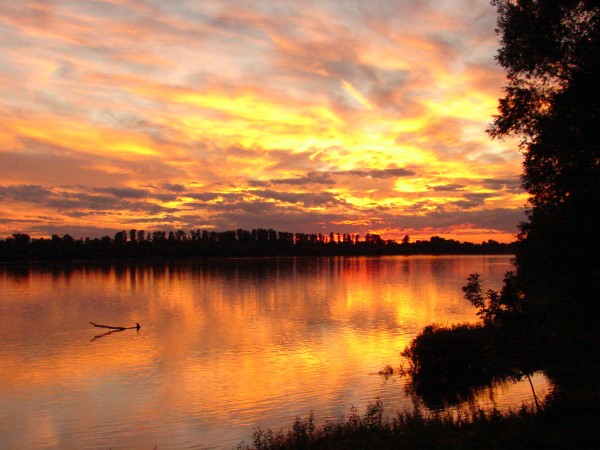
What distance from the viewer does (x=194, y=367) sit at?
4084cm

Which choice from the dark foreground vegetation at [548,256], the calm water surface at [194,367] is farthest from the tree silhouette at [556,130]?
the calm water surface at [194,367]

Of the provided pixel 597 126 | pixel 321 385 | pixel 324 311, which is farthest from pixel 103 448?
pixel 324 311

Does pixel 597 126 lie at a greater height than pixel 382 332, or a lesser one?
greater

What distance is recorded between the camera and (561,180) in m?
18.4

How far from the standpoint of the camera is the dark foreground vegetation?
16906 mm

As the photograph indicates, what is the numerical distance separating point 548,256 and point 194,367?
3022 cm

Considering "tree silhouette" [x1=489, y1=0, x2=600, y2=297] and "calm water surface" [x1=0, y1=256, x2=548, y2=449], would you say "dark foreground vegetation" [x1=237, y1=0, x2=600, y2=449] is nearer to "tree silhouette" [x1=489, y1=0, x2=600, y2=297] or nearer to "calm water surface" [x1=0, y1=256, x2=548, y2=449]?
"tree silhouette" [x1=489, y1=0, x2=600, y2=297]

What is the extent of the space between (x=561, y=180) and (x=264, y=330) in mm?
44460

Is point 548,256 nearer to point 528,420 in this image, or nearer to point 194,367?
point 528,420

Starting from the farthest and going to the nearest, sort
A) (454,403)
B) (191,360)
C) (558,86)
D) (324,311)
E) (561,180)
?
(324,311) → (191,360) → (454,403) → (558,86) → (561,180)

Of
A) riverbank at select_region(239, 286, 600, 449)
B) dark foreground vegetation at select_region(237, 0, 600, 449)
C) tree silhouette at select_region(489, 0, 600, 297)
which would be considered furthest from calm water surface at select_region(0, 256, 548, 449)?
tree silhouette at select_region(489, 0, 600, 297)

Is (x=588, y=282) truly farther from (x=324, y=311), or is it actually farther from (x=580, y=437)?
(x=324, y=311)

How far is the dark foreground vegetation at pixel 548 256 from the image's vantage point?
1691 centimetres

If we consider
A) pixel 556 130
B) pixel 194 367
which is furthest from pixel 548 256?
pixel 194 367
